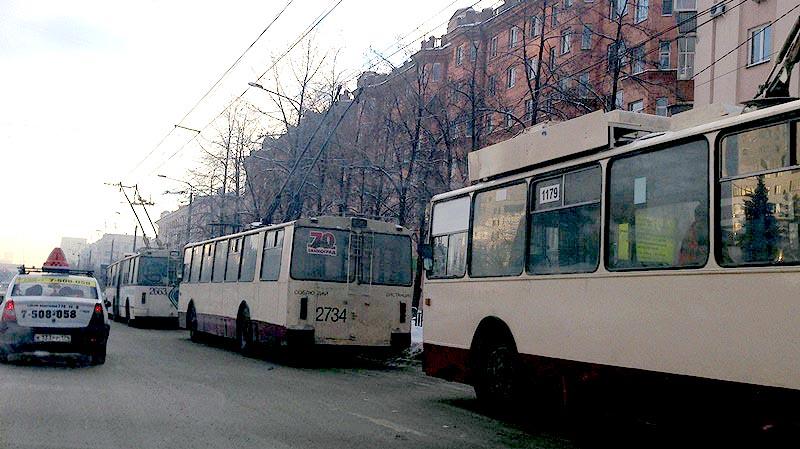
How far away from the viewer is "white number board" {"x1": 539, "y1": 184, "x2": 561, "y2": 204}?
8.94 meters

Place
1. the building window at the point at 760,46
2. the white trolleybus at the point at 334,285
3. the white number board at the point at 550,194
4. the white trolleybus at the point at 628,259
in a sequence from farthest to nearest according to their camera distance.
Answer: the building window at the point at 760,46 → the white trolleybus at the point at 334,285 → the white number board at the point at 550,194 → the white trolleybus at the point at 628,259

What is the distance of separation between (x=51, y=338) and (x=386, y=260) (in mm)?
6329

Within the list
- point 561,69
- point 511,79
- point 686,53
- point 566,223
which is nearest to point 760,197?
point 566,223

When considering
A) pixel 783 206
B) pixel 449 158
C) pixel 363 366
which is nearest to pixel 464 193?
pixel 783 206

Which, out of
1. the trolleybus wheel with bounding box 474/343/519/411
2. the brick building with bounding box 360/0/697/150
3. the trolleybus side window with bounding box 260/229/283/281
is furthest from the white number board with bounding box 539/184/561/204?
the trolleybus side window with bounding box 260/229/283/281

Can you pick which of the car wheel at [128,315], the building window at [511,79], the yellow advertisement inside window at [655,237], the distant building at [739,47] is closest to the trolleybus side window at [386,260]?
the yellow advertisement inside window at [655,237]

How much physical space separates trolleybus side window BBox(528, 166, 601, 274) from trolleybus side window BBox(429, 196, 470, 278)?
1.74m

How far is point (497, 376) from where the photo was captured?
32.8 ft

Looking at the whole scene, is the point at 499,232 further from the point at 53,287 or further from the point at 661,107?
the point at 661,107

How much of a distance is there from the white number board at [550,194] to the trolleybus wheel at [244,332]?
1077cm

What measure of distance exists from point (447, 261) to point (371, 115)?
22725 mm

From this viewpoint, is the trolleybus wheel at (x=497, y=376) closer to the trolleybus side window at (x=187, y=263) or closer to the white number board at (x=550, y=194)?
the white number board at (x=550, y=194)

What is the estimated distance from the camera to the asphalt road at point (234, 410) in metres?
7.80

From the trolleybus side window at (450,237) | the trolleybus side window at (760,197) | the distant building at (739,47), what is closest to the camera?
the trolleybus side window at (760,197)
